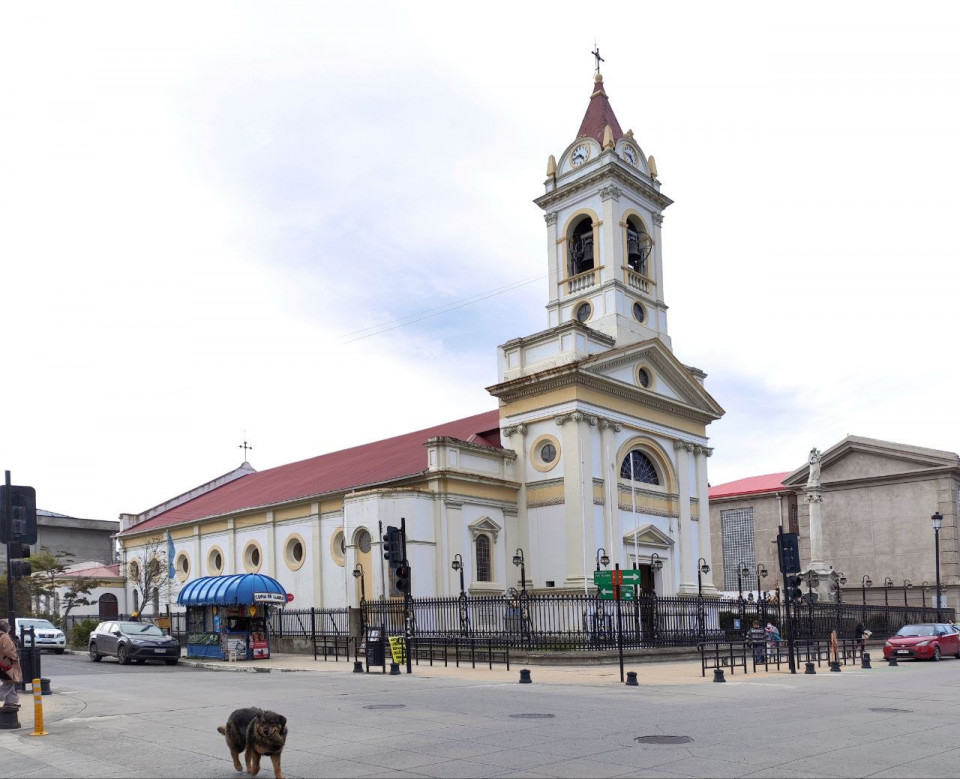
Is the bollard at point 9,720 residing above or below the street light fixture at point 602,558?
below

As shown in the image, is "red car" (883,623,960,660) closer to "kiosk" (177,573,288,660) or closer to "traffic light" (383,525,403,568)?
"traffic light" (383,525,403,568)

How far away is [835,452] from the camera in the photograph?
60281 millimetres

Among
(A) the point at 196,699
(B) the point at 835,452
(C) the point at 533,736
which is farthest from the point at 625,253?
(C) the point at 533,736

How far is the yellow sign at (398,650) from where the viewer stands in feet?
85.0

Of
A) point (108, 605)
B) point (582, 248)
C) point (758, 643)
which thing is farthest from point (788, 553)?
point (108, 605)

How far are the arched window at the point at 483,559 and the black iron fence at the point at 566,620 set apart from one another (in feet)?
7.65

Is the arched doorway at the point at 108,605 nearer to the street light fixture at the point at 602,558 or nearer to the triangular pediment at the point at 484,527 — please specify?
the triangular pediment at the point at 484,527

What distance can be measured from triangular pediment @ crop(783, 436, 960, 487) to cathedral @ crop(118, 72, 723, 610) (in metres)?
17.9

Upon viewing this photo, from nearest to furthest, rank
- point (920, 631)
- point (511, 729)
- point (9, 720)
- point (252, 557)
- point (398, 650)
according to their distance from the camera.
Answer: point (511, 729)
point (9, 720)
point (398, 650)
point (920, 631)
point (252, 557)

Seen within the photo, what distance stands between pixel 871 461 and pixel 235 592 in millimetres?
41763

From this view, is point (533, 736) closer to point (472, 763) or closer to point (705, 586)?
point (472, 763)

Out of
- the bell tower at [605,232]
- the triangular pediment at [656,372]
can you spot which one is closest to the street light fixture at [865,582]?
the triangular pediment at [656,372]

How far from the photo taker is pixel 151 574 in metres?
54.3

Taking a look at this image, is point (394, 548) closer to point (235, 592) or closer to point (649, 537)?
point (235, 592)
